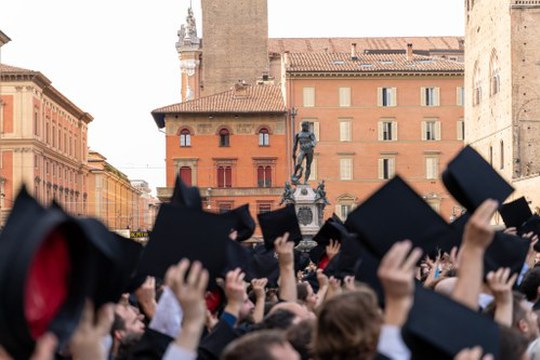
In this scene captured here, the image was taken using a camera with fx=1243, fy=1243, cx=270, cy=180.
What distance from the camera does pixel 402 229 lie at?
5719 mm

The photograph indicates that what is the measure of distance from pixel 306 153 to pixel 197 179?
4233 centimetres

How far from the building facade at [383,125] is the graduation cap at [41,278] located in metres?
76.4

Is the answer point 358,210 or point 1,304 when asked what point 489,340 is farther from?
point 1,304

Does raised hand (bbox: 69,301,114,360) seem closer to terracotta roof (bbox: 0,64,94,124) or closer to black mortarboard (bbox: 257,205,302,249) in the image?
black mortarboard (bbox: 257,205,302,249)

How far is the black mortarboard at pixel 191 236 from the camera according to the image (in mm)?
6387

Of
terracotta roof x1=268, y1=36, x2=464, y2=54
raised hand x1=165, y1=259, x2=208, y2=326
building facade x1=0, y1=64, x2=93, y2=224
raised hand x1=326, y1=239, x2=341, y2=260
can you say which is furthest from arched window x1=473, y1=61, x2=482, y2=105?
raised hand x1=165, y1=259, x2=208, y2=326

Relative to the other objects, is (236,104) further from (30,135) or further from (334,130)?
(30,135)

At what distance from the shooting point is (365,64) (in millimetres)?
81062

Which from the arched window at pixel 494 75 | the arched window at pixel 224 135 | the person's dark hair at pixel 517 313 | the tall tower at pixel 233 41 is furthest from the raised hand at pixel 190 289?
the tall tower at pixel 233 41

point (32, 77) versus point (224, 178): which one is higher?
point (32, 77)

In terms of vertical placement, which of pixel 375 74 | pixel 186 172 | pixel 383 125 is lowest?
pixel 186 172

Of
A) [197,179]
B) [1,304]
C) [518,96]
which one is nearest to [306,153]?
[518,96]

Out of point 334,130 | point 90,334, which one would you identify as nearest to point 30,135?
point 334,130

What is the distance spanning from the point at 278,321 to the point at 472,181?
3.98ft
